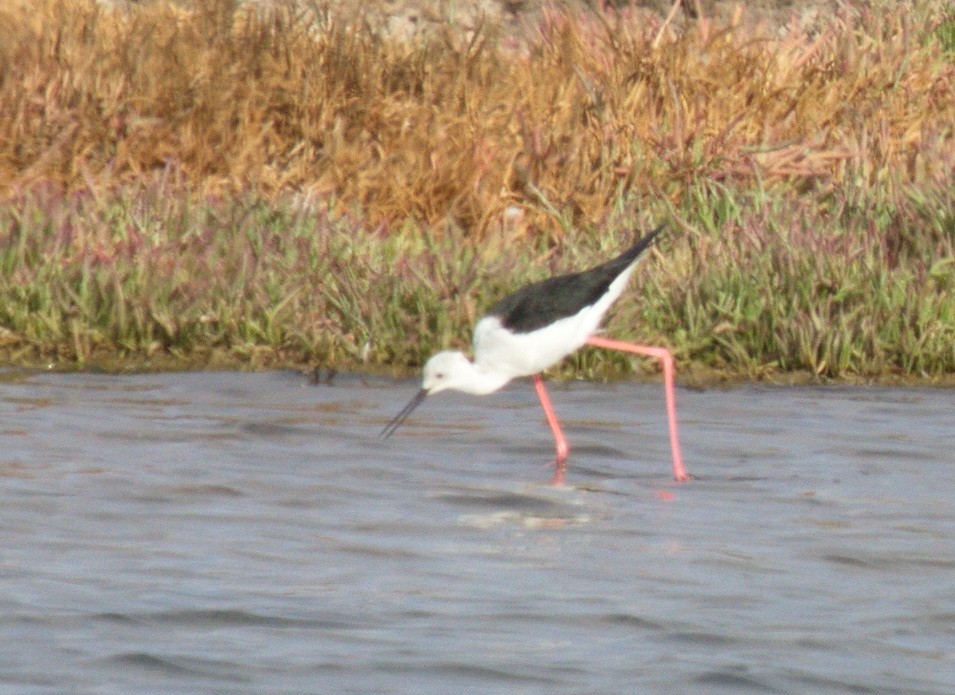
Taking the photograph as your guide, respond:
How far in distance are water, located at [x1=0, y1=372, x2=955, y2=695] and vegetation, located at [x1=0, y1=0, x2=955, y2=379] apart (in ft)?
0.92

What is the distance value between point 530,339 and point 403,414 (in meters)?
0.53

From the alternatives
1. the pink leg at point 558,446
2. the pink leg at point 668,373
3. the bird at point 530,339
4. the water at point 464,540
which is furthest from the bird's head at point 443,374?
the pink leg at point 668,373

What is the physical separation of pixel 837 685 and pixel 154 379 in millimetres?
4591

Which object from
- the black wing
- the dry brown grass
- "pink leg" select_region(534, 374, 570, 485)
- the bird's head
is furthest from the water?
the dry brown grass

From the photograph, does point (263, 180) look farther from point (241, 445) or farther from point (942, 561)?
point (942, 561)

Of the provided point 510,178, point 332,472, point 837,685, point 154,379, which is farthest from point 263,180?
point 837,685

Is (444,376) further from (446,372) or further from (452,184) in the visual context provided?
(452,184)

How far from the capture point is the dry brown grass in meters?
10.5

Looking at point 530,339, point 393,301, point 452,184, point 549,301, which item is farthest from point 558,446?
point 452,184

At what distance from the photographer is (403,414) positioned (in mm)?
7875

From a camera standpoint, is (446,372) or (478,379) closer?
(446,372)

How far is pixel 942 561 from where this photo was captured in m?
6.10

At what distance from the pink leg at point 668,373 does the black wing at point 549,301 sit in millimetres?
363

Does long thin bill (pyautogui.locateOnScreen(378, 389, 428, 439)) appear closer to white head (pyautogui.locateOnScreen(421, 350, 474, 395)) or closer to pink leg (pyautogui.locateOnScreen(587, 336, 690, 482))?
white head (pyautogui.locateOnScreen(421, 350, 474, 395))
